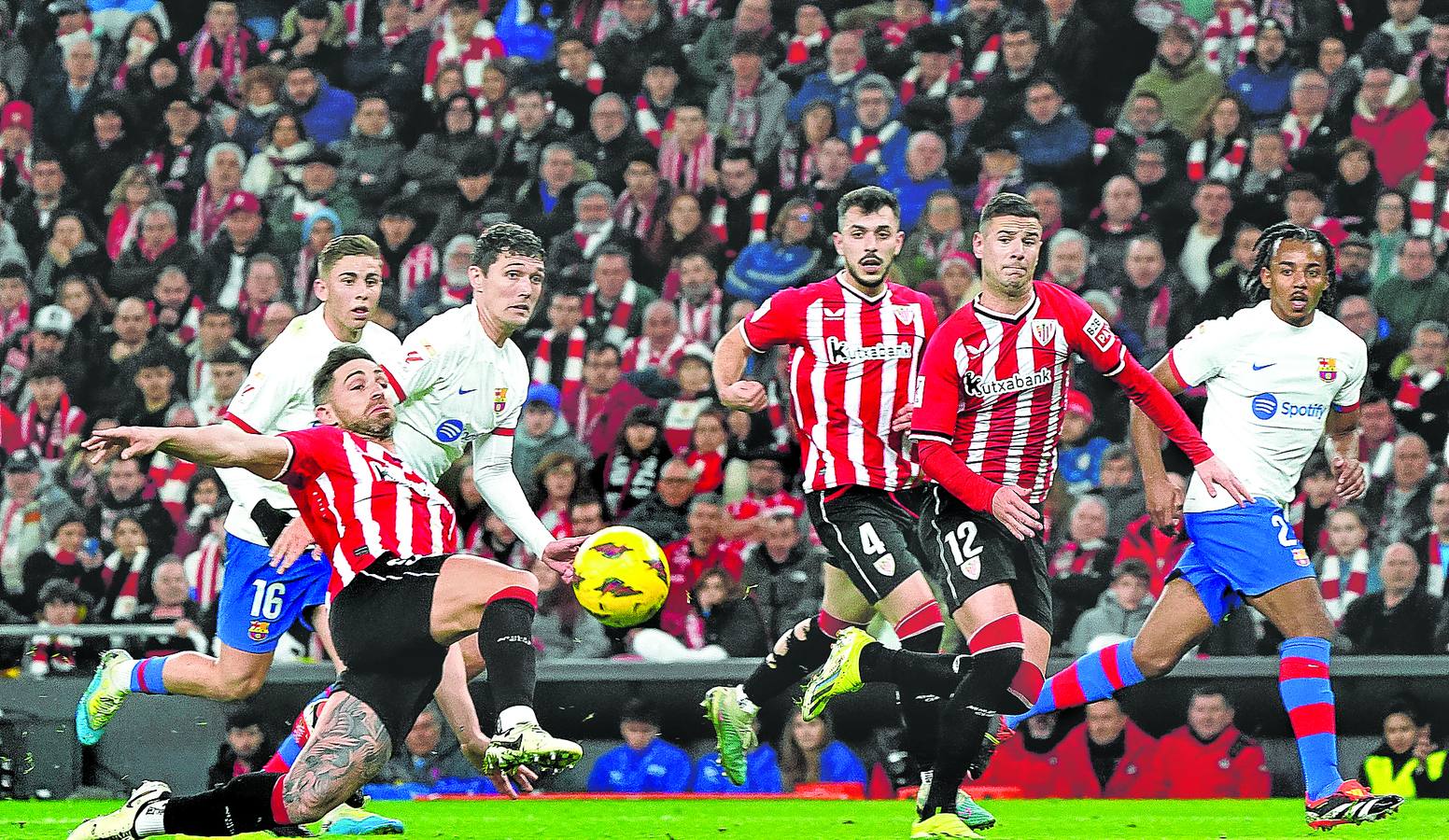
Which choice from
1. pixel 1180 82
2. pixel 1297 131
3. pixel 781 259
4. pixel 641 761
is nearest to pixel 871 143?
pixel 781 259

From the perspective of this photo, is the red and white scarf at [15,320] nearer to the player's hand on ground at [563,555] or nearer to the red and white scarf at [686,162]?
the red and white scarf at [686,162]

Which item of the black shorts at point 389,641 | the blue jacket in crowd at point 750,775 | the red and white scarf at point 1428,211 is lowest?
the blue jacket in crowd at point 750,775

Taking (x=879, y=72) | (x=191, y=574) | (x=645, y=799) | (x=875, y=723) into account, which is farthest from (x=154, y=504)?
(x=879, y=72)

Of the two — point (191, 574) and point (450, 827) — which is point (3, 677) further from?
point (450, 827)

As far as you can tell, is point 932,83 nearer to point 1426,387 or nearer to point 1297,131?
point 1297,131

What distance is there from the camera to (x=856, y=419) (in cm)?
686

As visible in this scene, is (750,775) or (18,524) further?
(18,524)

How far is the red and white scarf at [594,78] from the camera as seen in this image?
1305cm

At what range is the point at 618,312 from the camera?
11.8 meters

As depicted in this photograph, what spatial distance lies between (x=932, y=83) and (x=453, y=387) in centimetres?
652

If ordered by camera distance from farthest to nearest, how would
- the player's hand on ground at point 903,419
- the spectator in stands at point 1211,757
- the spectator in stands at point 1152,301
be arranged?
1. the spectator in stands at point 1152,301
2. the spectator in stands at point 1211,757
3. the player's hand on ground at point 903,419

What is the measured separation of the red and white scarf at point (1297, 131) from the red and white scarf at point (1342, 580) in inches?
123

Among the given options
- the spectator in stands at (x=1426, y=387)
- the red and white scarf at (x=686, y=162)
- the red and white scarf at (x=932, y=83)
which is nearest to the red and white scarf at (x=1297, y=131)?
the spectator in stands at (x=1426, y=387)

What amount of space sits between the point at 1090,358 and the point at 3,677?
6115mm
